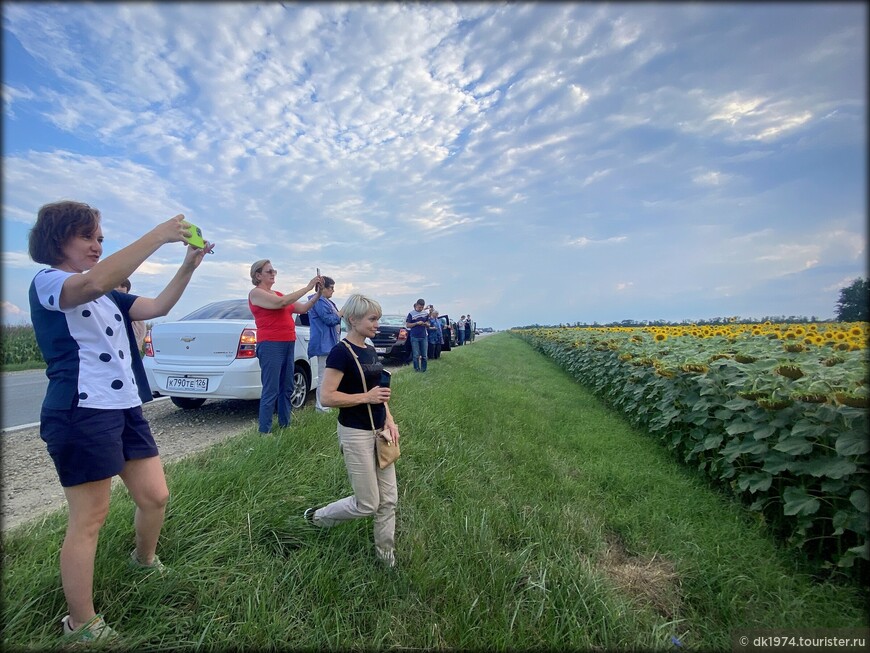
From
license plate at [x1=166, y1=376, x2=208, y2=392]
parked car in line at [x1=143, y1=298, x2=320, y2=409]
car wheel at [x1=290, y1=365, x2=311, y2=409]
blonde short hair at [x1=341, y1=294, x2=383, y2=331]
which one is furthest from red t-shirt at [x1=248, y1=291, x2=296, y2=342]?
blonde short hair at [x1=341, y1=294, x2=383, y2=331]

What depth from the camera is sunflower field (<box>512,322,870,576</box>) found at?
2.26 m

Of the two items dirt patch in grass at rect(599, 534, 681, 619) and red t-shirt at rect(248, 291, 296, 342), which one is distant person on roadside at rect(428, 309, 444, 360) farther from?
dirt patch in grass at rect(599, 534, 681, 619)

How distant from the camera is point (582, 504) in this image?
315cm

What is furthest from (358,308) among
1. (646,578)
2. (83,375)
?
(646,578)

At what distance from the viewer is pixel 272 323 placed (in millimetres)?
3766

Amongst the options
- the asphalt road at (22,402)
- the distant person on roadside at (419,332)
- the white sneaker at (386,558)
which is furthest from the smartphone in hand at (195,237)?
the distant person on roadside at (419,332)

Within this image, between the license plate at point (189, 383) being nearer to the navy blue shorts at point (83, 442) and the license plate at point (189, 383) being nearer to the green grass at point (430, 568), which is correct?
the green grass at point (430, 568)

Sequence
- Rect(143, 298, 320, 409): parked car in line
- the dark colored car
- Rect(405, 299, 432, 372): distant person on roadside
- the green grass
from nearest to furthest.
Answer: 1. the green grass
2. Rect(143, 298, 320, 409): parked car in line
3. Rect(405, 299, 432, 372): distant person on roadside
4. the dark colored car

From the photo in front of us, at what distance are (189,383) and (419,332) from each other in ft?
16.3

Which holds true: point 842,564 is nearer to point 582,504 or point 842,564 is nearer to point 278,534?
point 582,504

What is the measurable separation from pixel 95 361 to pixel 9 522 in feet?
6.26

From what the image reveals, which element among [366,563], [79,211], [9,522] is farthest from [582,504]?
[9,522]

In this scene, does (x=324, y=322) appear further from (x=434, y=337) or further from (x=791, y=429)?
(x=434, y=337)

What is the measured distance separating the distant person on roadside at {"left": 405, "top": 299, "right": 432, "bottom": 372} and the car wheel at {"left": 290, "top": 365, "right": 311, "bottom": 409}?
3557 mm
